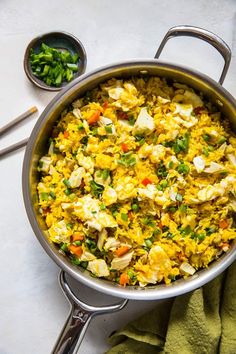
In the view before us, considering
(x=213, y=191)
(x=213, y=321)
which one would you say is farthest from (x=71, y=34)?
(x=213, y=321)

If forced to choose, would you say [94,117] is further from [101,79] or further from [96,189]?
[96,189]

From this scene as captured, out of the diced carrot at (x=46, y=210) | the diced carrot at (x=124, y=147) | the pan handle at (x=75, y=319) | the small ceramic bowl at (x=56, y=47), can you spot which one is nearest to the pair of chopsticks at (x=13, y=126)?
the small ceramic bowl at (x=56, y=47)

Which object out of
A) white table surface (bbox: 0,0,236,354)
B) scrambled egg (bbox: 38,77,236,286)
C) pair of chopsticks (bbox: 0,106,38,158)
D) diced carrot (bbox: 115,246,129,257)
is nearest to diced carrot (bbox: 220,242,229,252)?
scrambled egg (bbox: 38,77,236,286)

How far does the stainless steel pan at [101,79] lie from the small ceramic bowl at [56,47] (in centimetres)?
23

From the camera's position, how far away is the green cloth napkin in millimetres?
2320

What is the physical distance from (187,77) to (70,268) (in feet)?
2.76

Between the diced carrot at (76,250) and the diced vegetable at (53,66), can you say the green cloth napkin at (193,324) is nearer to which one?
the diced carrot at (76,250)

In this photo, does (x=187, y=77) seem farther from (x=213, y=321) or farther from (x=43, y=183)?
(x=213, y=321)

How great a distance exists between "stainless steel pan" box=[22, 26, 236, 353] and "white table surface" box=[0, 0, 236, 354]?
28 centimetres

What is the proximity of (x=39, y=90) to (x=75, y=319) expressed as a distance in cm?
95

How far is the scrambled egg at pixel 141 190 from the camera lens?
84.9 inches

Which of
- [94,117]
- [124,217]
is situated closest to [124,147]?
[94,117]

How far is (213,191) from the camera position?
2.13 m

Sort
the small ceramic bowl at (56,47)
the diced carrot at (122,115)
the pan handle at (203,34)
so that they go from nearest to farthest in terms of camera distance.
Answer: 1. the pan handle at (203,34)
2. the diced carrot at (122,115)
3. the small ceramic bowl at (56,47)
